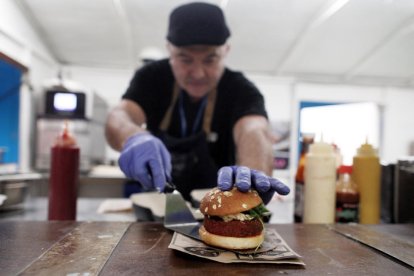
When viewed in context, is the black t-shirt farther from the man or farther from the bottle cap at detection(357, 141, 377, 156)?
the bottle cap at detection(357, 141, 377, 156)

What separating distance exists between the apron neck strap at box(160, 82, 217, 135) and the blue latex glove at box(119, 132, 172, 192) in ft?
2.22

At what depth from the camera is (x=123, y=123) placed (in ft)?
5.19

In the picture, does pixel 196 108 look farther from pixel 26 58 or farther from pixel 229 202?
pixel 26 58

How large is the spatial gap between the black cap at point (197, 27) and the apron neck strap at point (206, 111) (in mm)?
344

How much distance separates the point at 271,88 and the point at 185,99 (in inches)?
110

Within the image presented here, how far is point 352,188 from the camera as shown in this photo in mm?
1199

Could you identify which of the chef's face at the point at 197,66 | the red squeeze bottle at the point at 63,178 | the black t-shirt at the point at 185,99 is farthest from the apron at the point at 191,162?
the red squeeze bottle at the point at 63,178

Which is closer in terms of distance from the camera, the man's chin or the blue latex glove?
the blue latex glove

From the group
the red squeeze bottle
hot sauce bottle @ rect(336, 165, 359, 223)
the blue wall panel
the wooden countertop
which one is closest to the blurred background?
the blue wall panel

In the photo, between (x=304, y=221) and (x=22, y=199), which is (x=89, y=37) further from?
(x=304, y=221)

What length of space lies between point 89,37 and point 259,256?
2.89 meters

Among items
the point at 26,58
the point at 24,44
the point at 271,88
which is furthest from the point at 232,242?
the point at 271,88

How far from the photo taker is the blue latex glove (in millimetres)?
1074

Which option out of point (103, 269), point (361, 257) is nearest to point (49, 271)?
point (103, 269)
